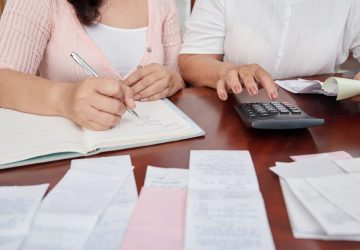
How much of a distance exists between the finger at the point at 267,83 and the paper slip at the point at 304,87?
16cm

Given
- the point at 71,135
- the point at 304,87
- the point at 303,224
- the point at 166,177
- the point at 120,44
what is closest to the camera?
the point at 303,224

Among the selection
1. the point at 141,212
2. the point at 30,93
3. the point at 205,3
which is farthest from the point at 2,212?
the point at 205,3

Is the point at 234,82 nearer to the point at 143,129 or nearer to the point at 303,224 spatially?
the point at 143,129

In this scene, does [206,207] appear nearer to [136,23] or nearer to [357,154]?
[357,154]

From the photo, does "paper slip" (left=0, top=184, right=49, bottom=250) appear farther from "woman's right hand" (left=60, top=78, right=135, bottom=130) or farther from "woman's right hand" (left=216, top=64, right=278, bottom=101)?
"woman's right hand" (left=216, top=64, right=278, bottom=101)

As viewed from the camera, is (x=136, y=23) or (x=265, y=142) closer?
(x=265, y=142)

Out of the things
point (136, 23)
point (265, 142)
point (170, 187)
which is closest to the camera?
point (170, 187)

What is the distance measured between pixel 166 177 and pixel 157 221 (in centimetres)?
9

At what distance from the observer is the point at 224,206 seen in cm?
38

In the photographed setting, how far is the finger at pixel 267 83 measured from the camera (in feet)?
2.13

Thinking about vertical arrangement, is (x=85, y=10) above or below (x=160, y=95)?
above

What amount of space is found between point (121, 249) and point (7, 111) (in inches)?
17.6

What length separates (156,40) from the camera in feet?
3.14

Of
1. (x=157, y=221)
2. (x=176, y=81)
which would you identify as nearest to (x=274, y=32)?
(x=176, y=81)
